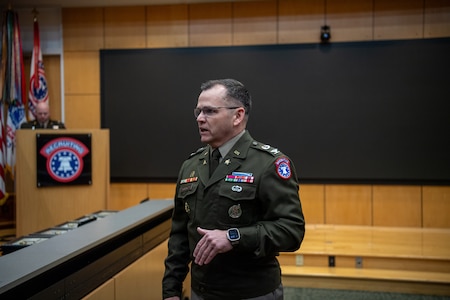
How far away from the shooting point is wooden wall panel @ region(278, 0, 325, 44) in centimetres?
529

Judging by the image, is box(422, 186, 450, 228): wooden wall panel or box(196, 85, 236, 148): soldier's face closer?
box(196, 85, 236, 148): soldier's face

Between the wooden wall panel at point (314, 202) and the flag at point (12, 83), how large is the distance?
10.7 feet

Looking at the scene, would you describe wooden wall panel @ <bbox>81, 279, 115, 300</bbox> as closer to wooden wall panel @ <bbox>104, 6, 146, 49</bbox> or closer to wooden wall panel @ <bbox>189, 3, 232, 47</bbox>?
wooden wall panel @ <bbox>189, 3, 232, 47</bbox>

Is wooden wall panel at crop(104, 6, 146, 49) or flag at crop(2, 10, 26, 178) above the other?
wooden wall panel at crop(104, 6, 146, 49)

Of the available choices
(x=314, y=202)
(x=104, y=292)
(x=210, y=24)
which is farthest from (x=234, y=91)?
(x=210, y=24)

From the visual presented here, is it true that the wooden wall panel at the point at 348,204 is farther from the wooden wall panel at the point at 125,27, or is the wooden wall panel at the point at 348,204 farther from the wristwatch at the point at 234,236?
the wristwatch at the point at 234,236

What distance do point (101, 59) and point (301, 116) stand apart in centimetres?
248

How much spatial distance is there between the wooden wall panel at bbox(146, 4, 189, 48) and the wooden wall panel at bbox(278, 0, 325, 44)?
44.3 inches

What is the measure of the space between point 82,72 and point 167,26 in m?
1.19

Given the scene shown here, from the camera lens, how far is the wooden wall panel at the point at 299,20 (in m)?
5.29

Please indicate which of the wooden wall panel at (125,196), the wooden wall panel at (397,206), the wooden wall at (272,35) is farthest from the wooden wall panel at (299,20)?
the wooden wall panel at (125,196)

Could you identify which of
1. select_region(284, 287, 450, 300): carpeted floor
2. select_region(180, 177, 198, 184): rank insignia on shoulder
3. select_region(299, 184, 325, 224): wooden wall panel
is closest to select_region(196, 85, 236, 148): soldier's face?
select_region(180, 177, 198, 184): rank insignia on shoulder

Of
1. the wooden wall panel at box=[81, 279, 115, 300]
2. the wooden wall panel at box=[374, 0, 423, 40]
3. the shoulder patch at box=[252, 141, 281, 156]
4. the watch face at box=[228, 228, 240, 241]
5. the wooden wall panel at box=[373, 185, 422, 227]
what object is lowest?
the wooden wall panel at box=[373, 185, 422, 227]

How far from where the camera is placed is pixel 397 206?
5.20 m
